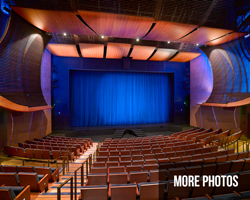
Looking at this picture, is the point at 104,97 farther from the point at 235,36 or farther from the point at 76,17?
the point at 235,36

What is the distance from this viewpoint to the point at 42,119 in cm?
980

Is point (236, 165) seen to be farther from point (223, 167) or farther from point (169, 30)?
point (169, 30)

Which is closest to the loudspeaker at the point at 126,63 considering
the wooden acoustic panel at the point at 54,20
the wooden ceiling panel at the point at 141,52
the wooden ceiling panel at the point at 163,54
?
the wooden ceiling panel at the point at 141,52

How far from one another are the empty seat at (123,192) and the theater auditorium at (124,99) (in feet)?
0.06

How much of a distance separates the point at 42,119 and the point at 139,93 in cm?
970

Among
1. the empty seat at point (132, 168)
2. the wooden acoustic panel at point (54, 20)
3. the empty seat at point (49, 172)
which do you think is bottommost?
the empty seat at point (49, 172)

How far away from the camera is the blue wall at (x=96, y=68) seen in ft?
38.7

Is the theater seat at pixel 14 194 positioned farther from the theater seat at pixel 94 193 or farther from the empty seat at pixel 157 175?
the empty seat at pixel 157 175

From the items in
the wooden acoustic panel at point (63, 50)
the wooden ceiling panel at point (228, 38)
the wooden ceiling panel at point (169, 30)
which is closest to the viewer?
the wooden ceiling panel at point (169, 30)

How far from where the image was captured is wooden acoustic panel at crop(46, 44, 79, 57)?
10.1 metres

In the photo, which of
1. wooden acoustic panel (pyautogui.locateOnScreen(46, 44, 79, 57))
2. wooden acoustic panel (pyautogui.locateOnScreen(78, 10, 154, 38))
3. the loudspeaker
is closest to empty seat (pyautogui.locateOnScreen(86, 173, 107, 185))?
wooden acoustic panel (pyautogui.locateOnScreen(78, 10, 154, 38))

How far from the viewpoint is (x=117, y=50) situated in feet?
36.0

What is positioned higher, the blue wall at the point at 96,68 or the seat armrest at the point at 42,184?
the blue wall at the point at 96,68

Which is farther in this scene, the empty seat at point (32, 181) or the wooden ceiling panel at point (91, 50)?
the wooden ceiling panel at point (91, 50)
